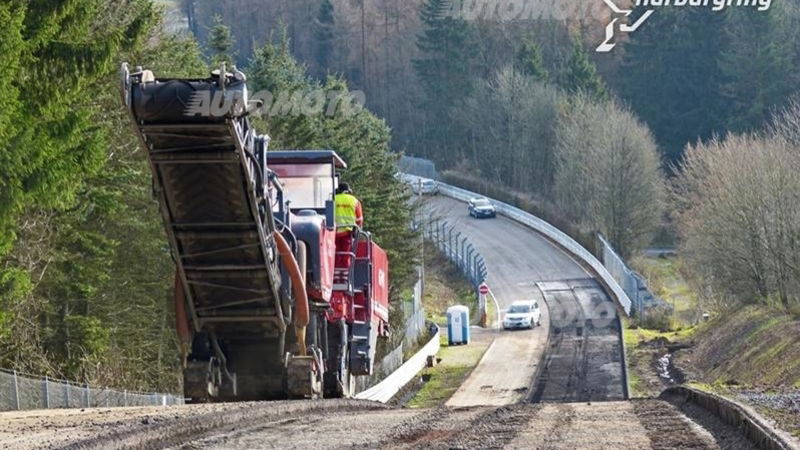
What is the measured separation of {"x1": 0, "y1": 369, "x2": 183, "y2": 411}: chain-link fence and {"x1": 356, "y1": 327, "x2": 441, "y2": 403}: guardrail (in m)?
5.29

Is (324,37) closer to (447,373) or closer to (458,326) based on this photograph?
(458,326)

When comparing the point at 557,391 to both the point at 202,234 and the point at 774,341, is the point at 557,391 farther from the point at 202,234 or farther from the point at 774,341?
the point at 202,234

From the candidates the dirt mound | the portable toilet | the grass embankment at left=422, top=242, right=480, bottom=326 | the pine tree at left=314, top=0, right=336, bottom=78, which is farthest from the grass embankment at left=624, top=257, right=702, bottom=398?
the pine tree at left=314, top=0, right=336, bottom=78

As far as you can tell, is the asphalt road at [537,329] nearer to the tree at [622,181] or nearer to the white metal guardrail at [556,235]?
the white metal guardrail at [556,235]

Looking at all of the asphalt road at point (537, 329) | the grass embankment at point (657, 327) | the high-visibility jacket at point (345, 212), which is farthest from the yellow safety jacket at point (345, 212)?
the grass embankment at point (657, 327)

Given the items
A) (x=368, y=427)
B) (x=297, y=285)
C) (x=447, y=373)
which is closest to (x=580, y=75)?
(x=447, y=373)

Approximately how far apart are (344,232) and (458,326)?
3313 centimetres

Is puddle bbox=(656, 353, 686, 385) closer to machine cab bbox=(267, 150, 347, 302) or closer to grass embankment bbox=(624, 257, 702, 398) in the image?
grass embankment bbox=(624, 257, 702, 398)

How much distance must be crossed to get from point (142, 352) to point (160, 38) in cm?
937

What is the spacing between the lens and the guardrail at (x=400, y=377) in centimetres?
3328

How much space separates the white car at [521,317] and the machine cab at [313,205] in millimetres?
38915

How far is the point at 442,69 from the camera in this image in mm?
115188

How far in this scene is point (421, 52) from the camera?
12169 centimetres

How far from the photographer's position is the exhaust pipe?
1845 cm
